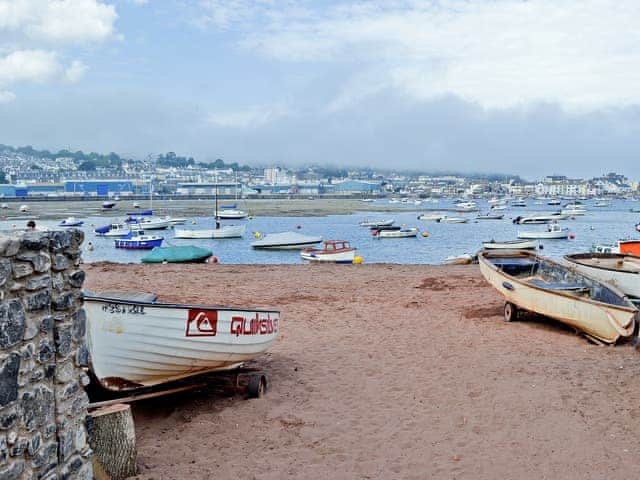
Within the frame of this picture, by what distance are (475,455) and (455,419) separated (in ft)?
3.18

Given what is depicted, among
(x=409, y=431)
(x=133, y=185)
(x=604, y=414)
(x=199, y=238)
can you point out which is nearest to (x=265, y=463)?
(x=409, y=431)

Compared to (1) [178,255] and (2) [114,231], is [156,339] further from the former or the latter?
(2) [114,231]

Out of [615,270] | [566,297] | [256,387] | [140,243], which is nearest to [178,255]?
[140,243]

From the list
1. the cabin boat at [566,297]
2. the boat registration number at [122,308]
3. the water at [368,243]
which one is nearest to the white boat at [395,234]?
the water at [368,243]

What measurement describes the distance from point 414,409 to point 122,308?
12.8ft

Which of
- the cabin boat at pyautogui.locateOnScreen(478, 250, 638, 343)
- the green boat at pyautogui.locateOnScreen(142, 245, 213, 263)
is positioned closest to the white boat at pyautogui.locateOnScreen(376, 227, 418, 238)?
the green boat at pyautogui.locateOnScreen(142, 245, 213, 263)

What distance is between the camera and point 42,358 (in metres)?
4.43

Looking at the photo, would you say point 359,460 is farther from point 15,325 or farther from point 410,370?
point 15,325

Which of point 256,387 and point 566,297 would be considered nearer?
point 256,387

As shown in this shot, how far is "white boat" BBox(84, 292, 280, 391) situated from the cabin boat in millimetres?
6355

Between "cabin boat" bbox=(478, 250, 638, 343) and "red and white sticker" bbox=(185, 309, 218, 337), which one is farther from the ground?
"red and white sticker" bbox=(185, 309, 218, 337)

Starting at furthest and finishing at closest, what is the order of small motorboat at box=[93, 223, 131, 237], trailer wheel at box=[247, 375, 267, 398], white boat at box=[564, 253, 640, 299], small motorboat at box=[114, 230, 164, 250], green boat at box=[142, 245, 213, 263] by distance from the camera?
small motorboat at box=[93, 223, 131, 237]
small motorboat at box=[114, 230, 164, 250]
green boat at box=[142, 245, 213, 263]
white boat at box=[564, 253, 640, 299]
trailer wheel at box=[247, 375, 267, 398]

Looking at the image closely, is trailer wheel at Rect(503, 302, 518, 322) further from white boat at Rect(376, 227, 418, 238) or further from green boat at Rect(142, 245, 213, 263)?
white boat at Rect(376, 227, 418, 238)

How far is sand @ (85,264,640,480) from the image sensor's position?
6555 millimetres
